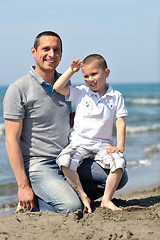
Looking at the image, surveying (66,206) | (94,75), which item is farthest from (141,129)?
(66,206)

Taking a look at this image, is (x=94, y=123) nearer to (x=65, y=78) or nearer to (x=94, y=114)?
(x=94, y=114)

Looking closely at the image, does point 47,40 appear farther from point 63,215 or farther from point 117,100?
point 63,215

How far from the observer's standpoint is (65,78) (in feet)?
13.7

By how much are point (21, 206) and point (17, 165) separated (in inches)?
19.5

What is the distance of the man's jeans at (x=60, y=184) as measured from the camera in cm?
408

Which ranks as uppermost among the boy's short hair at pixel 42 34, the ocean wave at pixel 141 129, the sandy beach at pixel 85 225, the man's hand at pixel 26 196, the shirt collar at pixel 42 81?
the boy's short hair at pixel 42 34

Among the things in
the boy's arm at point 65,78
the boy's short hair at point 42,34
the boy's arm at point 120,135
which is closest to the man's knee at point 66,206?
the boy's arm at point 120,135

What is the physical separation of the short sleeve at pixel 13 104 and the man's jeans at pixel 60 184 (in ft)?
1.90

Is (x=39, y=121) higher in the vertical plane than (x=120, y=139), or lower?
higher

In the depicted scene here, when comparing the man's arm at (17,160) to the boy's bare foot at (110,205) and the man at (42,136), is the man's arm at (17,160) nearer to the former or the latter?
the man at (42,136)

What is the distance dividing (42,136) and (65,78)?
2.16 feet

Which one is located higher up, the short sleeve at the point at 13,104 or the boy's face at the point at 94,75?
the boy's face at the point at 94,75

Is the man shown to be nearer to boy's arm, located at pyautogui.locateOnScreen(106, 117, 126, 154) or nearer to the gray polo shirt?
the gray polo shirt

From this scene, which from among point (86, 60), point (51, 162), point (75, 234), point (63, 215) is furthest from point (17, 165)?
point (86, 60)
